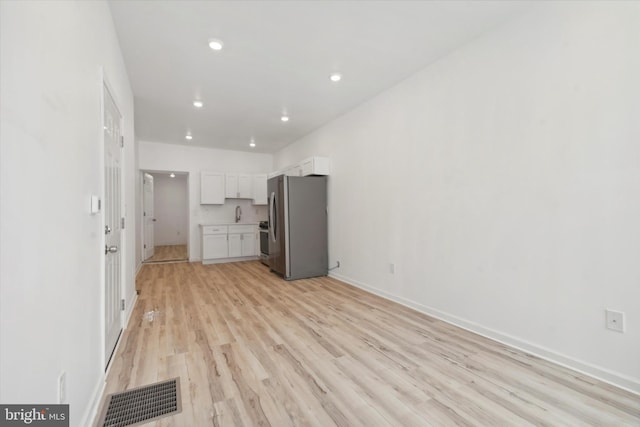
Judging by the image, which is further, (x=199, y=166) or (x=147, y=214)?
(x=147, y=214)

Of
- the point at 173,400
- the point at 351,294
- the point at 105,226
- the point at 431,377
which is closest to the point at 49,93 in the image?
the point at 105,226

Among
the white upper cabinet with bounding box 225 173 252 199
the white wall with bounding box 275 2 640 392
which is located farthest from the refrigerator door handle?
the white wall with bounding box 275 2 640 392

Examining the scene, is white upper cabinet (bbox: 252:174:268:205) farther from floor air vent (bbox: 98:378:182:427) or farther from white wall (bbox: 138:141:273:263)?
floor air vent (bbox: 98:378:182:427)

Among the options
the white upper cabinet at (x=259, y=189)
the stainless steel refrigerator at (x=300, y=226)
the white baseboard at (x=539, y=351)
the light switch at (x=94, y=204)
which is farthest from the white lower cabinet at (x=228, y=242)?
the light switch at (x=94, y=204)

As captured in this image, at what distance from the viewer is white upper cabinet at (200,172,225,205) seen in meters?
6.85

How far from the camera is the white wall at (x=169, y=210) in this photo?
32.5ft

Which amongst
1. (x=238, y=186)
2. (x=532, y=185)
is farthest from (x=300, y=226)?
(x=532, y=185)

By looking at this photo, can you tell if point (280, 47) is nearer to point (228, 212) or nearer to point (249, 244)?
point (249, 244)

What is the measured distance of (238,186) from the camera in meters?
7.21

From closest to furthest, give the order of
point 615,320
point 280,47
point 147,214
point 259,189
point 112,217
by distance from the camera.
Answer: point 615,320, point 112,217, point 280,47, point 147,214, point 259,189

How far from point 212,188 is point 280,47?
4.72 meters

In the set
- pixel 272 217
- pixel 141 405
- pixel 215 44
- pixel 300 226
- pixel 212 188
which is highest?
pixel 215 44

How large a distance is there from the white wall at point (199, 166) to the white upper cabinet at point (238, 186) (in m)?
0.32

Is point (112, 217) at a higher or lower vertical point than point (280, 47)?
lower
